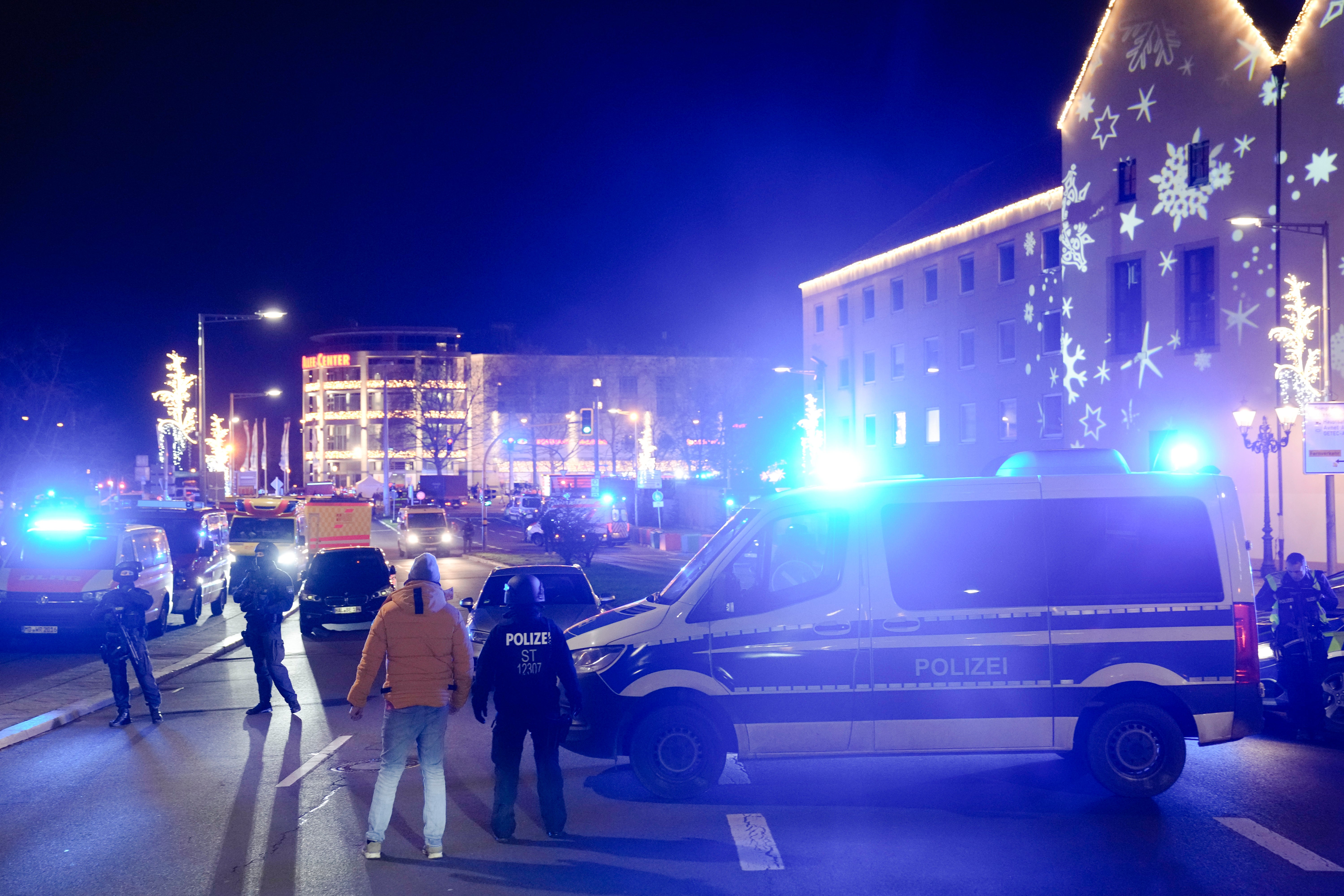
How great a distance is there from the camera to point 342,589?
20656 millimetres

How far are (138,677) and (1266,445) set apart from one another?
82.5ft

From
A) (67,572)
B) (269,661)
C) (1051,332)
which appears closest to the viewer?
(269,661)

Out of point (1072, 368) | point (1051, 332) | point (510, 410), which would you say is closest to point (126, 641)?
point (1072, 368)

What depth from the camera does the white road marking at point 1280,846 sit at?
6.91 meters

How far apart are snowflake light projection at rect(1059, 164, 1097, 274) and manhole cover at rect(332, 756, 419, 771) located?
33.7 metres

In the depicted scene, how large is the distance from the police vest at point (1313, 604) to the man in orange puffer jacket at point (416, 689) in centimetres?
798

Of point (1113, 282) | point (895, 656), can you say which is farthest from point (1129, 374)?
point (895, 656)

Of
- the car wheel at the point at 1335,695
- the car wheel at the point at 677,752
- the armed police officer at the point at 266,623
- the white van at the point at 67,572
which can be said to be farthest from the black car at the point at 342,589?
the car wheel at the point at 1335,695

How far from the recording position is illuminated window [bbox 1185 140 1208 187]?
3366 centimetres

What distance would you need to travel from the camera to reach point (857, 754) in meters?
8.60

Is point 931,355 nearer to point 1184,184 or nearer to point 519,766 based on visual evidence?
point 1184,184

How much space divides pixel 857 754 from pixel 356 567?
14.3 m

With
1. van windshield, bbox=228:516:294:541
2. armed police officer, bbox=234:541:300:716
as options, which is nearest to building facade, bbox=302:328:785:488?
van windshield, bbox=228:516:294:541

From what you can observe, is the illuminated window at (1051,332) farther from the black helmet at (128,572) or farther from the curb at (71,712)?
the black helmet at (128,572)
